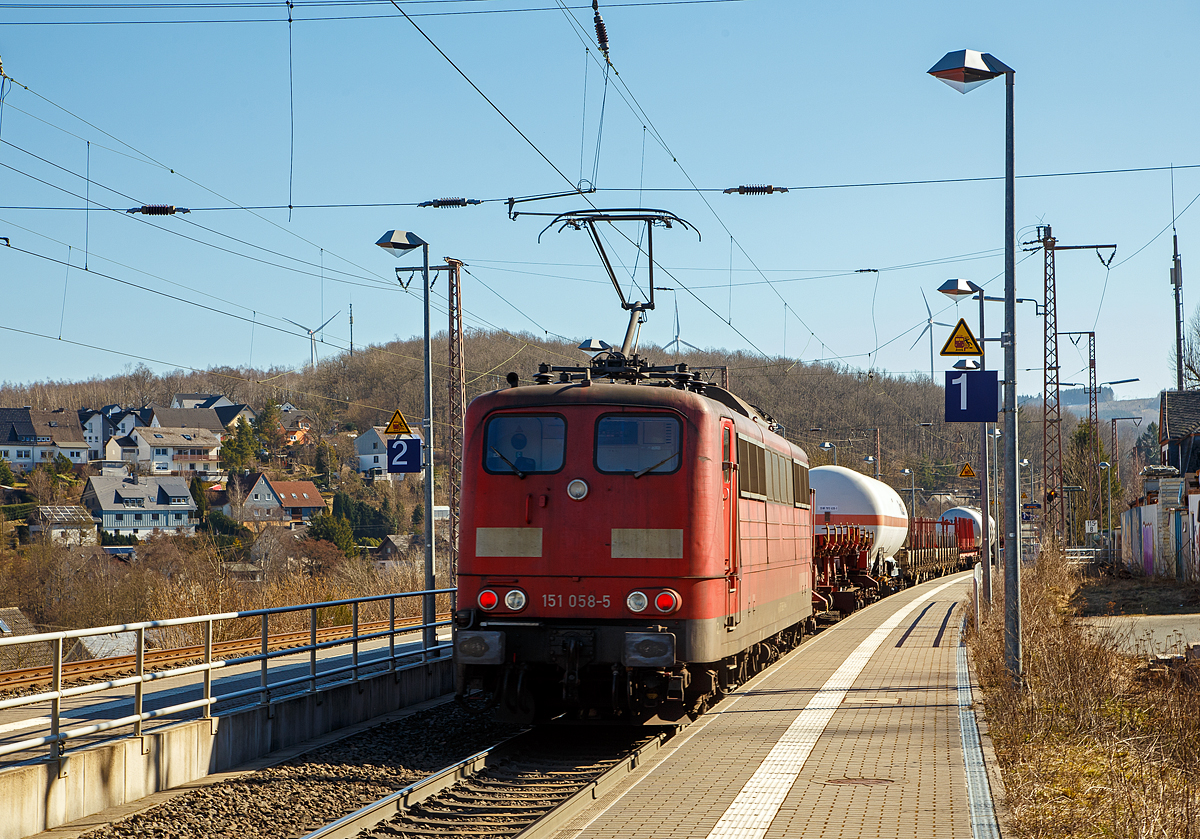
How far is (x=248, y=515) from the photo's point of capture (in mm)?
87875

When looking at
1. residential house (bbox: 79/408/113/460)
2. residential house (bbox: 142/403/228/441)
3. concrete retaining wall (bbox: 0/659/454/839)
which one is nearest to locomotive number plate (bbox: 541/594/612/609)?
concrete retaining wall (bbox: 0/659/454/839)

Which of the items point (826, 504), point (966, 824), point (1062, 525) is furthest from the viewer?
point (1062, 525)

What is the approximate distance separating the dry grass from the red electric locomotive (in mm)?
3092

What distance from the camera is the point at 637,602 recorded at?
436 inches

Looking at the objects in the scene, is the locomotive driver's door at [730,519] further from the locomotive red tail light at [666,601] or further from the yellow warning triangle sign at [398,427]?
the yellow warning triangle sign at [398,427]

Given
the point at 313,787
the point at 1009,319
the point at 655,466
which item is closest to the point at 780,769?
the point at 655,466

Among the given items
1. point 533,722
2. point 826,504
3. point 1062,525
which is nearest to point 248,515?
point 1062,525

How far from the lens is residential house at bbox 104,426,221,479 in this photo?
117375mm

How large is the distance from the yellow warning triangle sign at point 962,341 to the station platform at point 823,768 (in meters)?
4.71

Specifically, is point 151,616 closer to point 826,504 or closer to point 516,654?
point 516,654

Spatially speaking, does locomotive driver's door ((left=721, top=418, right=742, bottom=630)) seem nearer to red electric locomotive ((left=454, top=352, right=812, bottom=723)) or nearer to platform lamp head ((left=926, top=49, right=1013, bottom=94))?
red electric locomotive ((left=454, top=352, right=812, bottom=723))

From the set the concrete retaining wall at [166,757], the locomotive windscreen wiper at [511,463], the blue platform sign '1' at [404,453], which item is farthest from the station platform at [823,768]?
the blue platform sign '1' at [404,453]

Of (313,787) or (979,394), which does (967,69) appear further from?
(313,787)

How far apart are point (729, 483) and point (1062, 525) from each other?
151ft
